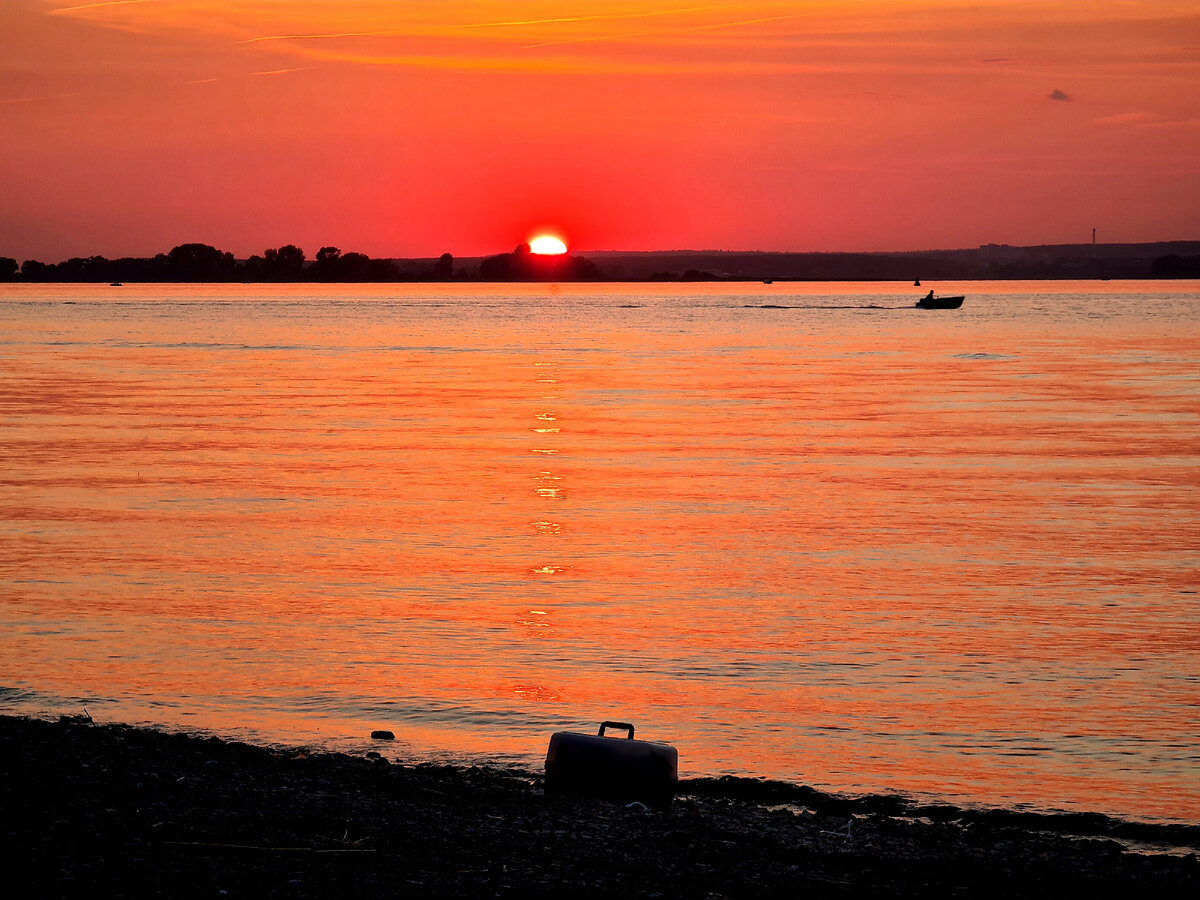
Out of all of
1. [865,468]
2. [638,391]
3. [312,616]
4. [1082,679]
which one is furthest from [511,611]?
[638,391]

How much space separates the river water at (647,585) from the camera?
47.9 feet

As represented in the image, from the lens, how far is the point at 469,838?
1017cm

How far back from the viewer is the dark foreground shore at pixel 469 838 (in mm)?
9031

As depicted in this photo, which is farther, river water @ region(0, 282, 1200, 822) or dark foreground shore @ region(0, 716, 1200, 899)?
river water @ region(0, 282, 1200, 822)

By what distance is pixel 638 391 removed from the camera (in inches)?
2415

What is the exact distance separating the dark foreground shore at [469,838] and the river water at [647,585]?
119 centimetres

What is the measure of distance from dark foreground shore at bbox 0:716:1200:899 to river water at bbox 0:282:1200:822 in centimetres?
119

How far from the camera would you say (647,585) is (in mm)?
20984

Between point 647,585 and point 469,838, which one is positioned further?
point 647,585

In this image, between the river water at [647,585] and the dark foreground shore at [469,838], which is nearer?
the dark foreground shore at [469,838]

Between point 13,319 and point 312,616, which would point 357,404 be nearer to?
point 312,616

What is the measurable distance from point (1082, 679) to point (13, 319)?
16608 cm

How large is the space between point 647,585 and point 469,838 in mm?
10956

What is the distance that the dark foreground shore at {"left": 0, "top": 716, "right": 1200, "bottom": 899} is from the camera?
9031mm
